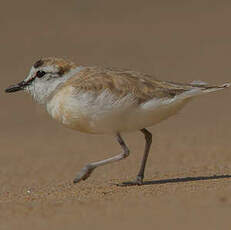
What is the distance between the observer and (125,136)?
16.3 m

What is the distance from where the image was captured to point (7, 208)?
282 inches

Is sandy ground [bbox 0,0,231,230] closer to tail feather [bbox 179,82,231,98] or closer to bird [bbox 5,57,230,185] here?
bird [bbox 5,57,230,185]

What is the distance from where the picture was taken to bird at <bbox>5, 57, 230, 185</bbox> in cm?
791

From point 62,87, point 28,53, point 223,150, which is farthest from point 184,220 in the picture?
point 28,53

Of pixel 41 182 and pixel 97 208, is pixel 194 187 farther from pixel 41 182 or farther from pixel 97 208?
pixel 41 182

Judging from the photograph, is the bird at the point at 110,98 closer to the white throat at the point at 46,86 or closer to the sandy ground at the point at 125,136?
the white throat at the point at 46,86

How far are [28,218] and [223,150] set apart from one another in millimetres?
6599

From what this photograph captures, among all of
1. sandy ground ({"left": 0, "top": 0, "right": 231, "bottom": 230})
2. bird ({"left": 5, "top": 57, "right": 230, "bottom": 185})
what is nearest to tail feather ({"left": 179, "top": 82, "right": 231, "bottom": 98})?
bird ({"left": 5, "top": 57, "right": 230, "bottom": 185})

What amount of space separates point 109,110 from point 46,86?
1.10m

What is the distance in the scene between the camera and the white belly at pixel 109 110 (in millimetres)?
7898

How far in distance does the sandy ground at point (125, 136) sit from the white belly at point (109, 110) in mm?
847

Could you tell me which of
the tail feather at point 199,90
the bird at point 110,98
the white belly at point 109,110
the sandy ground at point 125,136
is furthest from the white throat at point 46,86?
the tail feather at point 199,90

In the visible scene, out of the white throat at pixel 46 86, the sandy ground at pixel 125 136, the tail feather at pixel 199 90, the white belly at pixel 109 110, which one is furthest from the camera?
the white throat at pixel 46 86

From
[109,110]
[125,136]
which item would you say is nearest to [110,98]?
[109,110]
